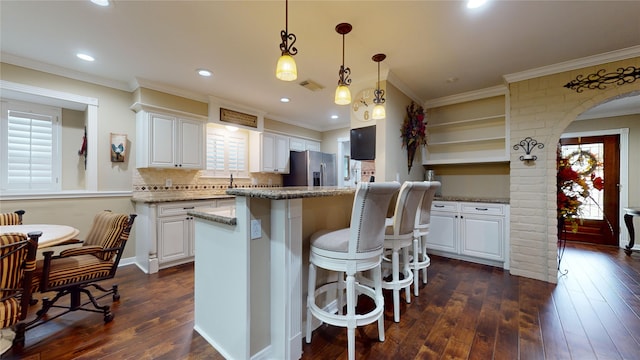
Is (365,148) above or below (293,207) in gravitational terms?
above

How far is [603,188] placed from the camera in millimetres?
4426

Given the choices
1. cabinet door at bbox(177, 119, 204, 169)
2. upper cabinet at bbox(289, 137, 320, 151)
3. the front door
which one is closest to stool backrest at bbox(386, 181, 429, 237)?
cabinet door at bbox(177, 119, 204, 169)

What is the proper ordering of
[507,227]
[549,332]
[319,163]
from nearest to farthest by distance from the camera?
[549,332]
[507,227]
[319,163]

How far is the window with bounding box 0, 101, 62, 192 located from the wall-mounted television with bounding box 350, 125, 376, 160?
3842 millimetres

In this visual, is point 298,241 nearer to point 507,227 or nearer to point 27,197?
point 507,227

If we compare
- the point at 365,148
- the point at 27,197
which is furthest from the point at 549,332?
the point at 27,197

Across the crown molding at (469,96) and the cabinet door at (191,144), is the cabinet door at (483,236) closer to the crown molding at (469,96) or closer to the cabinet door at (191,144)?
the crown molding at (469,96)

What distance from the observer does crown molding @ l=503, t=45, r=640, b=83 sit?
2.54m

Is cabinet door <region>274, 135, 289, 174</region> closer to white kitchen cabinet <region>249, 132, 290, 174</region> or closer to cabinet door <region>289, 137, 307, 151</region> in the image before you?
white kitchen cabinet <region>249, 132, 290, 174</region>

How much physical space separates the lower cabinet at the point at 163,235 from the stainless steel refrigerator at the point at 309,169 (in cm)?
220

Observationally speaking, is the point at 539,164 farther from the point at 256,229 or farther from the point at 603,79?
the point at 256,229

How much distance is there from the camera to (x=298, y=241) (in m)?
1.56

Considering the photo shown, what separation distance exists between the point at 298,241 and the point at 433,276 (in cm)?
221

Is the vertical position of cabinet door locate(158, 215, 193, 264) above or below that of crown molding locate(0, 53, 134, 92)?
→ below
